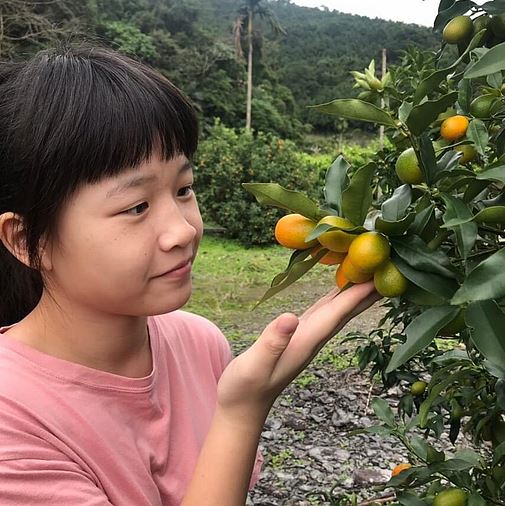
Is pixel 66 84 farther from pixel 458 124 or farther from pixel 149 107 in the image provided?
pixel 458 124

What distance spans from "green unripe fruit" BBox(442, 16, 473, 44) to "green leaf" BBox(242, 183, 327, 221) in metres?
0.38

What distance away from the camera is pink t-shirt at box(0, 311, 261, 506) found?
2.30 ft

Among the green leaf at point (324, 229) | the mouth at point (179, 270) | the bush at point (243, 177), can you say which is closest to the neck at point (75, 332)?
the mouth at point (179, 270)

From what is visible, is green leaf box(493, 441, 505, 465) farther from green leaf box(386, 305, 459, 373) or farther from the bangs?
the bangs

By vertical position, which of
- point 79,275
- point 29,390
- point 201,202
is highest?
point 79,275

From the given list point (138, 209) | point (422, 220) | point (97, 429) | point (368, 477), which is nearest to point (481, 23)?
point (422, 220)

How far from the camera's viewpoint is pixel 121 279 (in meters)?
0.74

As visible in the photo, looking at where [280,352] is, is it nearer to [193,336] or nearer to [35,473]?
[35,473]

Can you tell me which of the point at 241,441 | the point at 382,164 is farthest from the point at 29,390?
the point at 382,164

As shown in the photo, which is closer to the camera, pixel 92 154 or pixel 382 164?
pixel 92 154

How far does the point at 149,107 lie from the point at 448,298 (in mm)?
430

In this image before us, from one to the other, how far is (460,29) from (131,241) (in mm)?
502

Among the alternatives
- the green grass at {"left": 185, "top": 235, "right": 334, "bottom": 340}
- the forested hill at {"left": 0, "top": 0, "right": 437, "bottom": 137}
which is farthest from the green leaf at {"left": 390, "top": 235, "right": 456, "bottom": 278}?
the forested hill at {"left": 0, "top": 0, "right": 437, "bottom": 137}

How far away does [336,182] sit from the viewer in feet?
2.21
